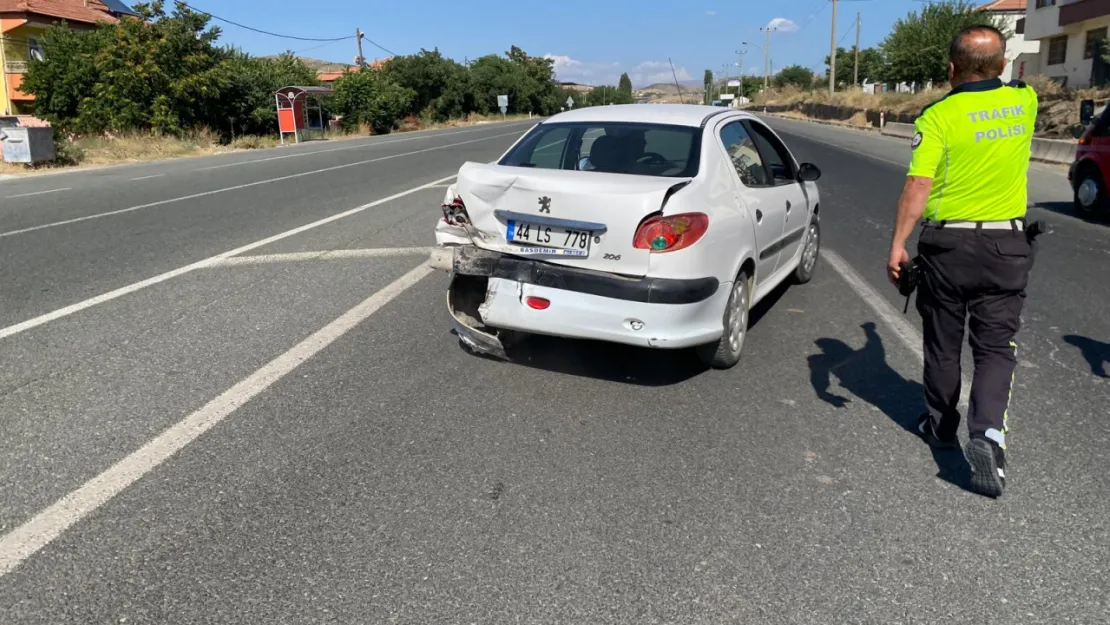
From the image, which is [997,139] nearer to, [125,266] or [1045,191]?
[125,266]

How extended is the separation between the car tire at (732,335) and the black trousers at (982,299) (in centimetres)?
130

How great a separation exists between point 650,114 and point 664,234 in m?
1.57

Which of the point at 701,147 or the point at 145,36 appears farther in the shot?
the point at 145,36

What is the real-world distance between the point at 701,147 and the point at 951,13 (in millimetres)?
60219

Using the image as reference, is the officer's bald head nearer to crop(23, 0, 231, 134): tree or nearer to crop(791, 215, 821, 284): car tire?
crop(791, 215, 821, 284): car tire

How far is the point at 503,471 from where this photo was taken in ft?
12.5

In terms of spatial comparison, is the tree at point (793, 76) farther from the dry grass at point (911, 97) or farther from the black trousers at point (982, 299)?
the black trousers at point (982, 299)

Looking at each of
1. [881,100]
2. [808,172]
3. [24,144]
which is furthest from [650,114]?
[881,100]

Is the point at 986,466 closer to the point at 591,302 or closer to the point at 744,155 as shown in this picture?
the point at 591,302

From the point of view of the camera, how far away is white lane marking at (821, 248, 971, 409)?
16.2ft

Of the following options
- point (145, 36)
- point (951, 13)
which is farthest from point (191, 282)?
point (951, 13)

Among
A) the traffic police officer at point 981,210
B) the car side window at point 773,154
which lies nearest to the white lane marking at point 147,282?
the car side window at point 773,154

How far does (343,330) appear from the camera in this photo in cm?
593

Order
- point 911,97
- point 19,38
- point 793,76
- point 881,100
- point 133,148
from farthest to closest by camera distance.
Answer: point 793,76
point 881,100
point 911,97
point 19,38
point 133,148
